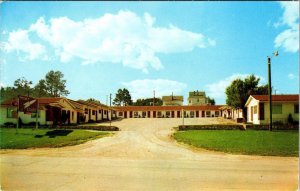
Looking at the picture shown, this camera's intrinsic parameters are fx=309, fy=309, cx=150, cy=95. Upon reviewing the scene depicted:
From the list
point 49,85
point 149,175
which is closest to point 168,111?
point 49,85

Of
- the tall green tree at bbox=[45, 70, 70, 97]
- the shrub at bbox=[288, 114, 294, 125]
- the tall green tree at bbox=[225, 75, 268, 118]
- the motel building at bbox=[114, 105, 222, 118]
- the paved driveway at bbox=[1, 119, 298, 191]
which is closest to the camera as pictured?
the paved driveway at bbox=[1, 119, 298, 191]

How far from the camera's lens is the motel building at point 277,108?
31125mm

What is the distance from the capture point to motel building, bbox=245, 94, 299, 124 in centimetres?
3112

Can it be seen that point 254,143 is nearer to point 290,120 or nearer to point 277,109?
point 290,120

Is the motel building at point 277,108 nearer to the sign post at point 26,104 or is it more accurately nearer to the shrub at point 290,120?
the shrub at point 290,120

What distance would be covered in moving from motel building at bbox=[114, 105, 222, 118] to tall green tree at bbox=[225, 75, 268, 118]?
77.3ft

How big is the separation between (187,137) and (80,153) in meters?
10.4

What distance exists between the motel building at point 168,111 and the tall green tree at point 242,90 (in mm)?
23558

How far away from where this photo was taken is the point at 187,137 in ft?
87.3

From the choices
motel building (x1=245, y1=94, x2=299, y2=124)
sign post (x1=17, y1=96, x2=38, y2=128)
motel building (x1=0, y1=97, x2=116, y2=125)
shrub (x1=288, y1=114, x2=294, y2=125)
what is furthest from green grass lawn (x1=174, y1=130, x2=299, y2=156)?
motel building (x1=0, y1=97, x2=116, y2=125)

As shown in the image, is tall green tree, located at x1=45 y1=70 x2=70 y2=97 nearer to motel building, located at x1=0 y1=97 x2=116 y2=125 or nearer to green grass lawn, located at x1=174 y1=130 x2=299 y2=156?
motel building, located at x1=0 y1=97 x2=116 y2=125

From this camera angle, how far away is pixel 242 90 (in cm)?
4531

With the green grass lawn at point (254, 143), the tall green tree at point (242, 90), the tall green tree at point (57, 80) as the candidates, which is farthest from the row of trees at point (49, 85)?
the tall green tree at point (242, 90)

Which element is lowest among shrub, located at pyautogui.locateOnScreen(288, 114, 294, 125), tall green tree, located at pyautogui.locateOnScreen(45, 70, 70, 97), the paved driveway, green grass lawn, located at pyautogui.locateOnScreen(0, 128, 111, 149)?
the paved driveway
